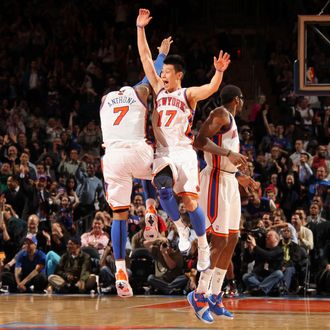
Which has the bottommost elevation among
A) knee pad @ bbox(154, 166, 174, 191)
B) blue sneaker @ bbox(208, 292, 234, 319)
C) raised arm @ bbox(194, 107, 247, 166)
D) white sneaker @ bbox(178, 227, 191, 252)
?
blue sneaker @ bbox(208, 292, 234, 319)

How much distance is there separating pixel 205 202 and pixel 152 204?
0.75 meters

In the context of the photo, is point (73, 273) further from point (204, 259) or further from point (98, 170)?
point (204, 259)

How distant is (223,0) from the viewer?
25.3 meters

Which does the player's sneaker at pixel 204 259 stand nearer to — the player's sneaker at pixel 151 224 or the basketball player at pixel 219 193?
the basketball player at pixel 219 193

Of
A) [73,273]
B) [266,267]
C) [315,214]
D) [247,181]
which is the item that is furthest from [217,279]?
[73,273]

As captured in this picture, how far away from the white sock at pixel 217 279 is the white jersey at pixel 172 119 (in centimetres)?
176

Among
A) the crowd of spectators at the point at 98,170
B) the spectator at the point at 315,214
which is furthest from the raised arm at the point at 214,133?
the spectator at the point at 315,214

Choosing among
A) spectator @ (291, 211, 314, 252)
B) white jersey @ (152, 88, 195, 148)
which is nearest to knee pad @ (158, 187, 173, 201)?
white jersey @ (152, 88, 195, 148)

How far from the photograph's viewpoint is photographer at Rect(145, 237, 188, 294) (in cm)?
1560

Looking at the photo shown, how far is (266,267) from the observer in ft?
50.9

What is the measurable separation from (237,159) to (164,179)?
989 mm

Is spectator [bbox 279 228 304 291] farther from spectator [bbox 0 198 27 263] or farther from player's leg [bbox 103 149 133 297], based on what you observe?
player's leg [bbox 103 149 133 297]

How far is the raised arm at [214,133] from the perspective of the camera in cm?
1016

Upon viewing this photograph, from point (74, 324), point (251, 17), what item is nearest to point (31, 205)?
point (74, 324)
